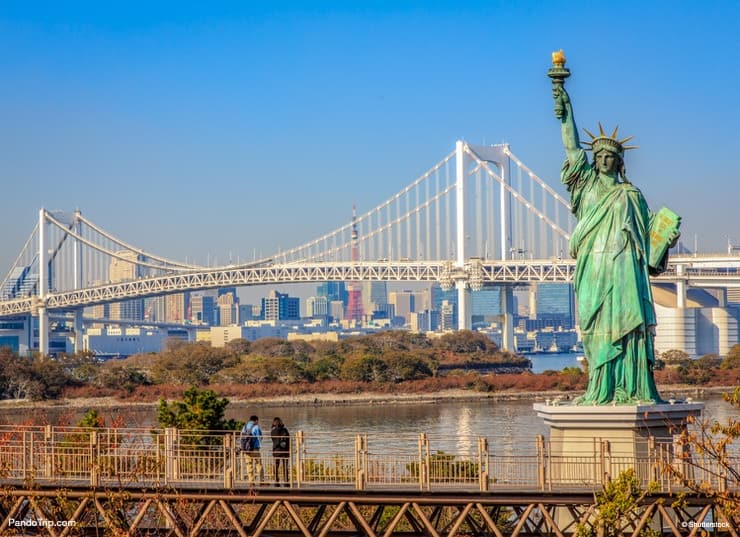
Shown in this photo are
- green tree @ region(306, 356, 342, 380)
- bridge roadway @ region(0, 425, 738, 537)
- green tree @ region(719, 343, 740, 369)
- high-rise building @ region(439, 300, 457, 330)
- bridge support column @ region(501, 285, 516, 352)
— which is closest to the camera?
bridge roadway @ region(0, 425, 738, 537)

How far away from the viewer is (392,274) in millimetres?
81250

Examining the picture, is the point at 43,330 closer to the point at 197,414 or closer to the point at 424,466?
the point at 197,414

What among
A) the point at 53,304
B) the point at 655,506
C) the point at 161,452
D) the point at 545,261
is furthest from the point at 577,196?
the point at 53,304

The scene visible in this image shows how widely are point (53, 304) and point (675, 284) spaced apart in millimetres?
34739

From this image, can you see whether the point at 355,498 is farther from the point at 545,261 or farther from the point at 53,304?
the point at 53,304

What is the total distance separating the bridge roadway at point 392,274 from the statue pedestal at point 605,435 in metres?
58.4

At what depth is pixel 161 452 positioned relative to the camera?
1594 centimetres

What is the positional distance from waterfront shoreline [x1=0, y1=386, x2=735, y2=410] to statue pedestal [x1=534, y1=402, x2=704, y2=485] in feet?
134

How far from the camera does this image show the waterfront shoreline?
5727cm

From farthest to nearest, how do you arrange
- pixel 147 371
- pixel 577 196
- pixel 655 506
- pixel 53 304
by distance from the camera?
pixel 53 304 → pixel 147 371 → pixel 577 196 → pixel 655 506

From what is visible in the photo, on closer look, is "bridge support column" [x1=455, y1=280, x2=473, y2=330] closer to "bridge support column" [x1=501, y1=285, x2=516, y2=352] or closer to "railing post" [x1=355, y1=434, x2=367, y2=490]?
"bridge support column" [x1=501, y1=285, x2=516, y2=352]

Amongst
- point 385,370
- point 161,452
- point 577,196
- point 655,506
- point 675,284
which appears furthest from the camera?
point 675,284

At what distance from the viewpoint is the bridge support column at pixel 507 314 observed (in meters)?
84.0

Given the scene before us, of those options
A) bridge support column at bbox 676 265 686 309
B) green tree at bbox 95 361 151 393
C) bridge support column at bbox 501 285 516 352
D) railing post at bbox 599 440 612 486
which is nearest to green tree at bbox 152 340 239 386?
green tree at bbox 95 361 151 393
